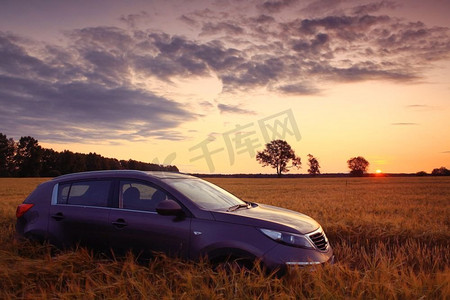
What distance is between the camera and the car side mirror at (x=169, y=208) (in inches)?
187

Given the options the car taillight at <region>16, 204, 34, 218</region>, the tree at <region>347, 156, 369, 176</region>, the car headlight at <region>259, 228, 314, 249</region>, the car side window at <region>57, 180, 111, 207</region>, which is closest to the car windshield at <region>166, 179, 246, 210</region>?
the car headlight at <region>259, 228, 314, 249</region>

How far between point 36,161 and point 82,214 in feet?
307

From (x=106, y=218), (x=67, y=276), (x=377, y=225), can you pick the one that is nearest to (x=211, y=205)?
(x=106, y=218)

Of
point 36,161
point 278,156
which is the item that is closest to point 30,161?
point 36,161

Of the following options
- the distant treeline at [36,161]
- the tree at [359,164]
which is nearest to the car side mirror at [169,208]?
the distant treeline at [36,161]

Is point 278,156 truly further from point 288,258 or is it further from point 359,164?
point 288,258

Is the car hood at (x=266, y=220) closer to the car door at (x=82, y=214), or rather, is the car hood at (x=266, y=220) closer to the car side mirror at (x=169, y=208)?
the car side mirror at (x=169, y=208)

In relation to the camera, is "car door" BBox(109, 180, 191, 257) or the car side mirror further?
"car door" BBox(109, 180, 191, 257)

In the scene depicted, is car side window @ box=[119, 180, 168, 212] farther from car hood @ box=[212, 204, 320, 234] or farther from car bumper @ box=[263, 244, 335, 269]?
car bumper @ box=[263, 244, 335, 269]

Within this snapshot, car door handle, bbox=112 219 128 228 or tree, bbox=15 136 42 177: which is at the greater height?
tree, bbox=15 136 42 177

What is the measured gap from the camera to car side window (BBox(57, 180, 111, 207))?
5.68 m

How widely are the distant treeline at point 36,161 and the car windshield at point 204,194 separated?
81.0m

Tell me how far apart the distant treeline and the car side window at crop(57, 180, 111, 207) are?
8044 centimetres

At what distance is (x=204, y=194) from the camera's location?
5625mm
